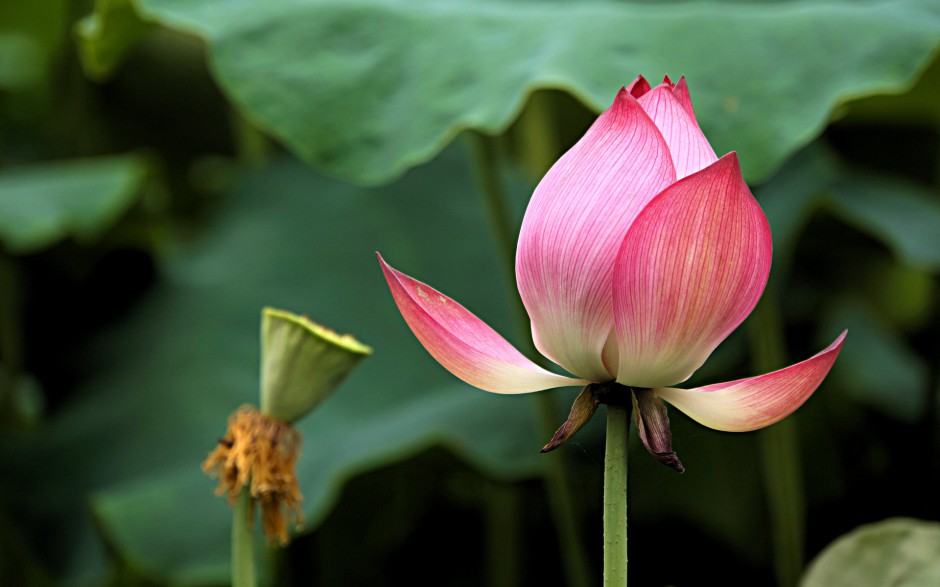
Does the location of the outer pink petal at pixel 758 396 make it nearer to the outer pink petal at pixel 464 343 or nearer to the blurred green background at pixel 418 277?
the outer pink petal at pixel 464 343

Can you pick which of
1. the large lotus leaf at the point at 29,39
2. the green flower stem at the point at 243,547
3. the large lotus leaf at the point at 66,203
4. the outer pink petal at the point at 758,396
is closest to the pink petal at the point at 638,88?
the outer pink petal at the point at 758,396

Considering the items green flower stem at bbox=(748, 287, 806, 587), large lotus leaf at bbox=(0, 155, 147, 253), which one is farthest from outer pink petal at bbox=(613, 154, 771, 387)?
large lotus leaf at bbox=(0, 155, 147, 253)

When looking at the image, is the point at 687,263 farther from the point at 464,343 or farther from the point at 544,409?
the point at 544,409

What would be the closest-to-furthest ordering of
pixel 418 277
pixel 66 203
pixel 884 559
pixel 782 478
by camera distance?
pixel 884 559
pixel 782 478
pixel 66 203
pixel 418 277

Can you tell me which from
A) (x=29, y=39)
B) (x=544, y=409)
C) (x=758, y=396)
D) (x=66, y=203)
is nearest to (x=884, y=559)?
(x=758, y=396)

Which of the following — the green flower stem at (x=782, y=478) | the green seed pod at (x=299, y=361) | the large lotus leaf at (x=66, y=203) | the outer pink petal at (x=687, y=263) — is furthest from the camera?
the large lotus leaf at (x=66, y=203)

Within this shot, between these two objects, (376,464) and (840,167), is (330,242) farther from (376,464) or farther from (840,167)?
(840,167)

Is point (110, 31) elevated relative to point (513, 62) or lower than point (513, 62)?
elevated
